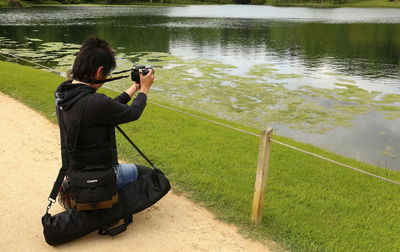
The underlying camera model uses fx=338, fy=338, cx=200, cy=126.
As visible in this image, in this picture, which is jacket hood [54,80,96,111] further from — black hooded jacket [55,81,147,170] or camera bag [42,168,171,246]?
camera bag [42,168,171,246]

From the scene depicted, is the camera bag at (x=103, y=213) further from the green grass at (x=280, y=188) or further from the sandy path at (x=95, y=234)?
the green grass at (x=280, y=188)

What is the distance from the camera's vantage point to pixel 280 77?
1811 centimetres

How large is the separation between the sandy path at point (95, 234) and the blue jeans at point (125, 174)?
676 mm

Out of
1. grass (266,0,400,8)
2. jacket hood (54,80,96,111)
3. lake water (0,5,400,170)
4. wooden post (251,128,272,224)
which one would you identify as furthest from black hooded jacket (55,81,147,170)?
grass (266,0,400,8)

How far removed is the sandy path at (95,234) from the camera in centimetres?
436

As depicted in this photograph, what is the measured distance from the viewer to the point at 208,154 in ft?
24.1

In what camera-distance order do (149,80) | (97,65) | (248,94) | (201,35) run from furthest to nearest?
(201,35), (248,94), (149,80), (97,65)

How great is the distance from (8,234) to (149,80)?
2.85m

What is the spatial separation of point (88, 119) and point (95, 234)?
176 centimetres

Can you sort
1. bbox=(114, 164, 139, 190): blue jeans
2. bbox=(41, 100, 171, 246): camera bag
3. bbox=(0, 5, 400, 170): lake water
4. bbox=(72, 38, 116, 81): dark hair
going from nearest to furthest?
1. bbox=(72, 38, 116, 81): dark hair
2. bbox=(41, 100, 171, 246): camera bag
3. bbox=(114, 164, 139, 190): blue jeans
4. bbox=(0, 5, 400, 170): lake water

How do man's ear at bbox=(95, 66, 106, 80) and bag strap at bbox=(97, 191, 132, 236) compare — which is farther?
bag strap at bbox=(97, 191, 132, 236)

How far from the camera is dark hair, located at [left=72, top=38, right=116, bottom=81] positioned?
3.59 metres

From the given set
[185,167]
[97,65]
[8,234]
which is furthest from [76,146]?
[185,167]

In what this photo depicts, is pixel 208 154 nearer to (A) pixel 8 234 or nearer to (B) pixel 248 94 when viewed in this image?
(A) pixel 8 234
